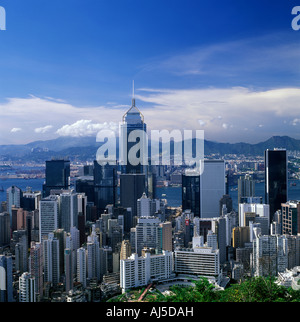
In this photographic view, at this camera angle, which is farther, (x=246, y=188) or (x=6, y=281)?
(x=246, y=188)

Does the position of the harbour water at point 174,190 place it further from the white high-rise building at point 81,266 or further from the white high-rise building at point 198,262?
the white high-rise building at point 198,262

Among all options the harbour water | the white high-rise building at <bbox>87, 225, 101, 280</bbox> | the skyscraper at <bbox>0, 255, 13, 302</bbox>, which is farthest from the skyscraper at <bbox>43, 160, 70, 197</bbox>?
the skyscraper at <bbox>0, 255, 13, 302</bbox>

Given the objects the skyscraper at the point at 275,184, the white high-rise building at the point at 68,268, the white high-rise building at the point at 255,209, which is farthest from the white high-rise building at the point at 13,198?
the skyscraper at the point at 275,184

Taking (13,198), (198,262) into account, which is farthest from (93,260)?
(13,198)

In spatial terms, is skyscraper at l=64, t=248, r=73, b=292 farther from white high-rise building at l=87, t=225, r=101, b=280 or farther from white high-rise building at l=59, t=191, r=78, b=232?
white high-rise building at l=59, t=191, r=78, b=232

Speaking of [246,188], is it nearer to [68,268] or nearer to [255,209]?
[255,209]
